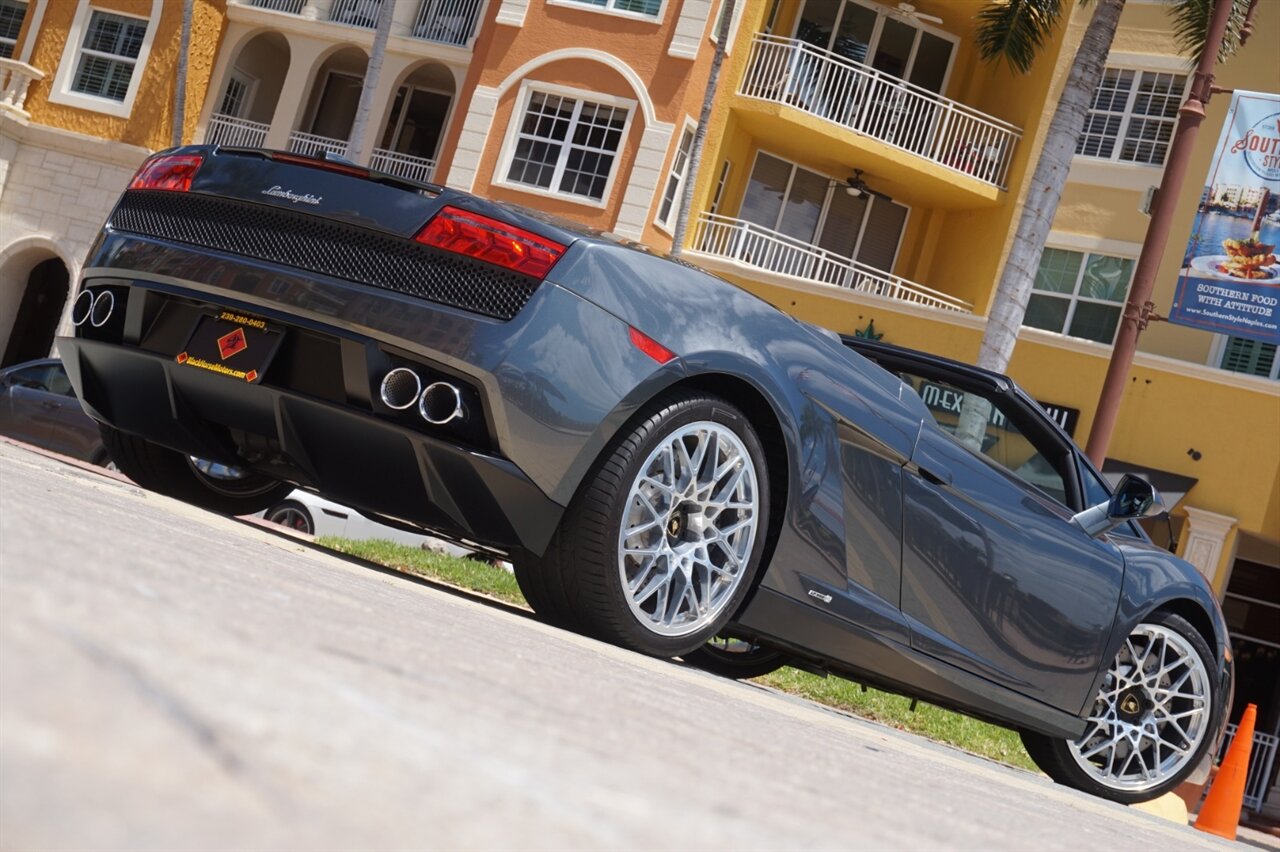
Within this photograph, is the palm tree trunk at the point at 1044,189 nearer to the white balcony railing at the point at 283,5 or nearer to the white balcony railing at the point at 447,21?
the white balcony railing at the point at 447,21

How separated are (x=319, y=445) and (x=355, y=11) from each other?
26078 mm

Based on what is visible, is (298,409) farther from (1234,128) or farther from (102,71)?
(102,71)

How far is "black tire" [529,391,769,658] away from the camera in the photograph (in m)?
3.71

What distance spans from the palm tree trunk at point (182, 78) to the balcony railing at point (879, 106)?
10.4 meters

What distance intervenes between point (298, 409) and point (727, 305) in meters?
1.21

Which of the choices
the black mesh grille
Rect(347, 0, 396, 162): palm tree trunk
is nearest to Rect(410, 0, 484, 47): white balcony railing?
Rect(347, 0, 396, 162): palm tree trunk

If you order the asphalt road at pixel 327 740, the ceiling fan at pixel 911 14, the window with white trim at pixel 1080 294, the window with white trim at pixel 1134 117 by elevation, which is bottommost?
the asphalt road at pixel 327 740

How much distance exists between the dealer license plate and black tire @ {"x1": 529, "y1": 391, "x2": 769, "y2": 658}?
0.90 m

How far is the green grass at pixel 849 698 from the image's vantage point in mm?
7996

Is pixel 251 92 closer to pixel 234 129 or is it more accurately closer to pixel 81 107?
pixel 234 129

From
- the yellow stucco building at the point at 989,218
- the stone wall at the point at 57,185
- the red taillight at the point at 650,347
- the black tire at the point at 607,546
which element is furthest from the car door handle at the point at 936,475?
the stone wall at the point at 57,185

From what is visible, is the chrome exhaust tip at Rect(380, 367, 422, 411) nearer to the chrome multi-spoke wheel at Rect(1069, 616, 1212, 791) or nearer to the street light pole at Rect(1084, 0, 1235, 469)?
the chrome multi-spoke wheel at Rect(1069, 616, 1212, 791)

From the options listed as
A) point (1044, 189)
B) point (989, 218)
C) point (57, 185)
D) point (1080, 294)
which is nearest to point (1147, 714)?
point (1044, 189)

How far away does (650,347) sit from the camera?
12.3ft
